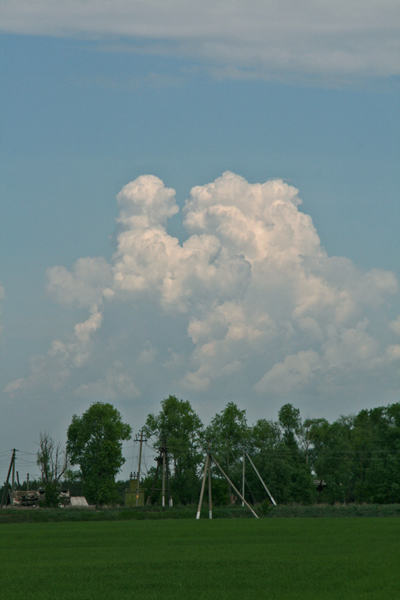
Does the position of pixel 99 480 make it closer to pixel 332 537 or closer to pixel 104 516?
pixel 104 516

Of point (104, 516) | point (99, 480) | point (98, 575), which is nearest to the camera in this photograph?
point (98, 575)

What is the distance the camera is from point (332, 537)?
90.9ft

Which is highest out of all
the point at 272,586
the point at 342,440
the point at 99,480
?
the point at 342,440

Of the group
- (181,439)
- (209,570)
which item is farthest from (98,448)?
(209,570)

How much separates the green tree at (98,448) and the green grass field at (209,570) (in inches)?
1999

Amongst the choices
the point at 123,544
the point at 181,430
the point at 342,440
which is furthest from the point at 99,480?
the point at 123,544

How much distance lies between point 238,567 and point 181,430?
6828cm

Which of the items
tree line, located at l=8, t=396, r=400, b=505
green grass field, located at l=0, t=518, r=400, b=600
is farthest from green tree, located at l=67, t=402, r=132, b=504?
green grass field, located at l=0, t=518, r=400, b=600

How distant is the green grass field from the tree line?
50863 millimetres

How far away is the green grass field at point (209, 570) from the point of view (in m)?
13.0

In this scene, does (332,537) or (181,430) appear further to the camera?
(181,430)

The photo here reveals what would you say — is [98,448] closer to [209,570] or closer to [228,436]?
[228,436]

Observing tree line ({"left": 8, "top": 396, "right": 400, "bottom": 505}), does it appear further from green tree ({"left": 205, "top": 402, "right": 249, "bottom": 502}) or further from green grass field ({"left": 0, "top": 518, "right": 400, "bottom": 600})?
green grass field ({"left": 0, "top": 518, "right": 400, "bottom": 600})

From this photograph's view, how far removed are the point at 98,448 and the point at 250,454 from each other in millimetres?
19389
